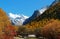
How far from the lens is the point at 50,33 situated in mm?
105375

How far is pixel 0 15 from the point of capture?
8288 cm

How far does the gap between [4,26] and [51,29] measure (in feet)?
123

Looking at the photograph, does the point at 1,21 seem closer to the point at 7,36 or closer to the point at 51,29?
the point at 7,36

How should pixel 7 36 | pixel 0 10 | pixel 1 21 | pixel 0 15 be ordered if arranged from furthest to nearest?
pixel 0 10, pixel 0 15, pixel 1 21, pixel 7 36

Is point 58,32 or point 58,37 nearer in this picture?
point 58,37

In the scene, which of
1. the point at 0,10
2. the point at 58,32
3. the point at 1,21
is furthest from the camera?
the point at 58,32

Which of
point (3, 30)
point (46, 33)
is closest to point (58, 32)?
point (46, 33)

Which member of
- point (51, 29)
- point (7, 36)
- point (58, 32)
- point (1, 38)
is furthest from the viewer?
point (51, 29)

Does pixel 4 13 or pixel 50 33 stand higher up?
pixel 4 13

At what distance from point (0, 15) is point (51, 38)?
28290 mm

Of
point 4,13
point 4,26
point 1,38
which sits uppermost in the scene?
point 4,13

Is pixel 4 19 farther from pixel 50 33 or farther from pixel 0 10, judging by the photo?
pixel 50 33

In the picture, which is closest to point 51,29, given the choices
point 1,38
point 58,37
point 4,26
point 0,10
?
point 58,37

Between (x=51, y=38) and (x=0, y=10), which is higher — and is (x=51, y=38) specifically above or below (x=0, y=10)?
below
